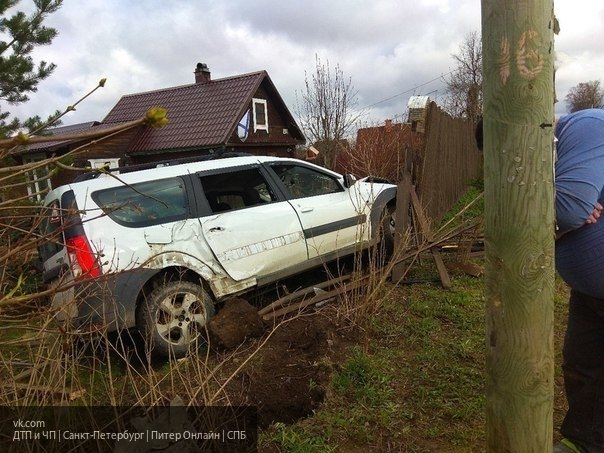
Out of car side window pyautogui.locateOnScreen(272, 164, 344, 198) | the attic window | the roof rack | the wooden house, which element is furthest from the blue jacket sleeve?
the attic window

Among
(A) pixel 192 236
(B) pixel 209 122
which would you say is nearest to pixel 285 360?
(A) pixel 192 236

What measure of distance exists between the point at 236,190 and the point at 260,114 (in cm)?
1658

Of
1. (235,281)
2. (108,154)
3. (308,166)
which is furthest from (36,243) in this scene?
(108,154)

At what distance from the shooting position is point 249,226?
4664 millimetres

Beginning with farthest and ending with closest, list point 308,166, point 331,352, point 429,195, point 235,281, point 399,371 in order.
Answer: point 429,195 → point 308,166 → point 235,281 → point 331,352 → point 399,371

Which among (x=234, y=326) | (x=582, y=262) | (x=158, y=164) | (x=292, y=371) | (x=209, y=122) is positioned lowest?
(x=292, y=371)

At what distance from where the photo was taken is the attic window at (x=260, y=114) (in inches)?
807

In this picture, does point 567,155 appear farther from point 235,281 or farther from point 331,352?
point 235,281

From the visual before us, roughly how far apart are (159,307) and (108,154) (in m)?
17.7

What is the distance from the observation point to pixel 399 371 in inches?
135

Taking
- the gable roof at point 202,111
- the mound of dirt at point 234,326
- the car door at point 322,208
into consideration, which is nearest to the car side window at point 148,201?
the mound of dirt at point 234,326

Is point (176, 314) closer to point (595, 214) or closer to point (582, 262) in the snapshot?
point (582, 262)

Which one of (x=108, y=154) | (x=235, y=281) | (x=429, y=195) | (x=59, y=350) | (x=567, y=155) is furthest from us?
(x=108, y=154)

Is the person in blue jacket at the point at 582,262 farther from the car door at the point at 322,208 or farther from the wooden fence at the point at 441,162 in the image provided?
the wooden fence at the point at 441,162
